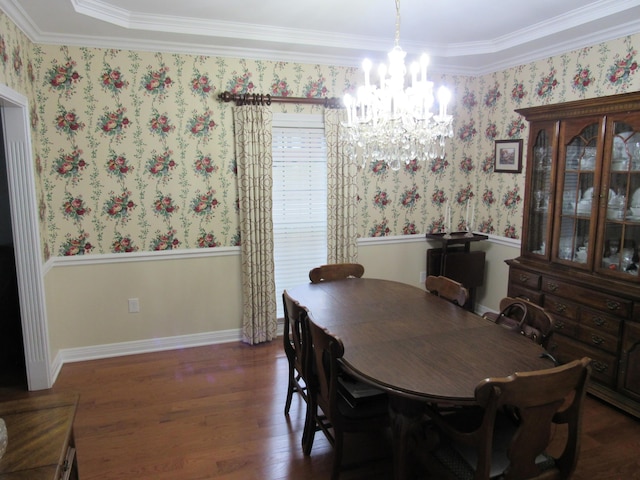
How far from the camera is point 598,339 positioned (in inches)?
→ 119

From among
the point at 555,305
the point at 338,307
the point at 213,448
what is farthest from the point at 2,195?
the point at 555,305

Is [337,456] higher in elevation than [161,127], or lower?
lower

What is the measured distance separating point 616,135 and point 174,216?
3372mm

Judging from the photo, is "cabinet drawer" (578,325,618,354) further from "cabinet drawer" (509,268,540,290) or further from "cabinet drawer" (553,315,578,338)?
"cabinet drawer" (509,268,540,290)

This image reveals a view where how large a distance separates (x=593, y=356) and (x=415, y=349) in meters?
1.71

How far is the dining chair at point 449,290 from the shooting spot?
111 inches

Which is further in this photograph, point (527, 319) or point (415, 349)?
point (527, 319)

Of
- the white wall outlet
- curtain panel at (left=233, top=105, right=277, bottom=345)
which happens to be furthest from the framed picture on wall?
the white wall outlet

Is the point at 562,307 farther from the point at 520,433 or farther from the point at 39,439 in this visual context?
the point at 39,439

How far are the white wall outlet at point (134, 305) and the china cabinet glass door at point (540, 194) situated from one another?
3.30 metres

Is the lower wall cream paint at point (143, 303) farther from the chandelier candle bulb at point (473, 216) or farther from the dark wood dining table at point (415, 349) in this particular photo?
the dark wood dining table at point (415, 349)

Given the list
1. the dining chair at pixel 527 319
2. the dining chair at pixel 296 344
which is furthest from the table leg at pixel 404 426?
the dining chair at pixel 527 319

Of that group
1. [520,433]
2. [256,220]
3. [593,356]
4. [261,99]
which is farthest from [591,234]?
[261,99]

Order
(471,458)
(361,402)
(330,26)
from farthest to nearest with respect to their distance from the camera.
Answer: (330,26), (361,402), (471,458)
